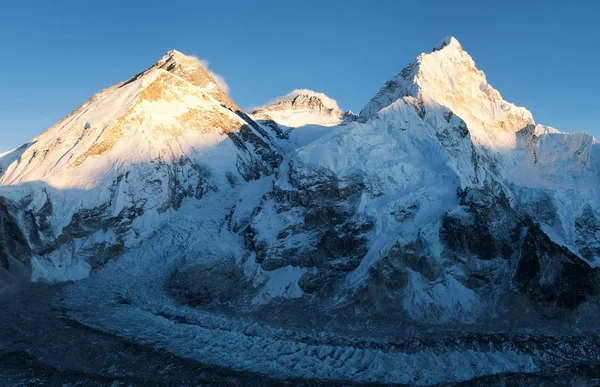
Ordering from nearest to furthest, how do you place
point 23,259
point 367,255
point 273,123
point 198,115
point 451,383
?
point 451,383
point 367,255
point 23,259
point 198,115
point 273,123

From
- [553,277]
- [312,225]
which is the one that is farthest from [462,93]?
[553,277]

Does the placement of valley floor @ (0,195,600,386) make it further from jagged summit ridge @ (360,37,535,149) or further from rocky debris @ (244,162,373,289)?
jagged summit ridge @ (360,37,535,149)

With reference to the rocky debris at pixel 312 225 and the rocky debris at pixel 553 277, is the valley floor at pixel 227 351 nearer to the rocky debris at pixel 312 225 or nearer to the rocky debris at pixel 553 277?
the rocky debris at pixel 553 277

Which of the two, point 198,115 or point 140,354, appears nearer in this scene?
point 140,354

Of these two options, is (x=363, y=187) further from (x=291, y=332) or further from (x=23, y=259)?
(x=23, y=259)

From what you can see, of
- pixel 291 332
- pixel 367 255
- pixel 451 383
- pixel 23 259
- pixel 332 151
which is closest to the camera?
pixel 451 383

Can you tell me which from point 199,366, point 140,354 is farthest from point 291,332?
point 140,354

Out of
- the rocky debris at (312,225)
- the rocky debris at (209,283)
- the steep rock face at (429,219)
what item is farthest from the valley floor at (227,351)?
the rocky debris at (312,225)
